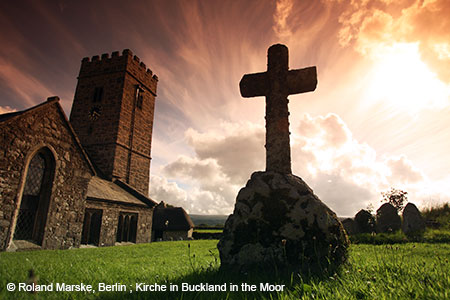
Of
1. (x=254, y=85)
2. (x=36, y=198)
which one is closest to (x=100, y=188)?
(x=36, y=198)

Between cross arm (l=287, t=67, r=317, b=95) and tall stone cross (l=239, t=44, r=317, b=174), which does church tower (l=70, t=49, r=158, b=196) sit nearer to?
tall stone cross (l=239, t=44, r=317, b=174)

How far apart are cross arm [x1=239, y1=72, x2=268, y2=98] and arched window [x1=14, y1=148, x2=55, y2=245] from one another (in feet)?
30.6

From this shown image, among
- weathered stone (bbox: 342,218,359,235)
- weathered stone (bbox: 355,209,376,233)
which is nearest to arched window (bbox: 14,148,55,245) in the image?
weathered stone (bbox: 342,218,359,235)

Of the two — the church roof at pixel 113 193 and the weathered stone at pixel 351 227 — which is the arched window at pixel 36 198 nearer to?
the church roof at pixel 113 193

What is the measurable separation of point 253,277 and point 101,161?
21.3m

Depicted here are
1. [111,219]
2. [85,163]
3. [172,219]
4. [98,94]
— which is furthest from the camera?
[172,219]

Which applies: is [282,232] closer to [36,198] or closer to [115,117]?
[36,198]

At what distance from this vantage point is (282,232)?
3.76 metres

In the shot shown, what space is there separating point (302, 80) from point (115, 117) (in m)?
20.3

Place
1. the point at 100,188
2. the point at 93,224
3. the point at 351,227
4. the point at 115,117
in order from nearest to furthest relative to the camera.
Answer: the point at 93,224 → the point at 351,227 → the point at 100,188 → the point at 115,117

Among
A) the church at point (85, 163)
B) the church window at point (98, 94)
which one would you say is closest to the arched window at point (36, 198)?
the church at point (85, 163)

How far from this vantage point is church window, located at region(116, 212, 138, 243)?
17.8 m

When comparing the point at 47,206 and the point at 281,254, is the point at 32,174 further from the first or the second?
the point at 281,254

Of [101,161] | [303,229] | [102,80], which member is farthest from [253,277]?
[102,80]
